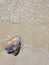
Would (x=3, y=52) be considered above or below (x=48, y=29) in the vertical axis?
below

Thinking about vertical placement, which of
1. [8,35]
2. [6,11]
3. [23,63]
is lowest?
[23,63]

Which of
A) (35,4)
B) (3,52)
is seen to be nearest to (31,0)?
(35,4)

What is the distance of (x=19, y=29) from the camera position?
1.66 metres

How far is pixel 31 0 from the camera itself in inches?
67.4

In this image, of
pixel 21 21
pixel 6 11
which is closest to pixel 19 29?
pixel 21 21

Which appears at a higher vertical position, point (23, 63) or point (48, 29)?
point (48, 29)

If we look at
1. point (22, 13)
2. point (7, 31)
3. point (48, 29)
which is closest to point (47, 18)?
point (48, 29)

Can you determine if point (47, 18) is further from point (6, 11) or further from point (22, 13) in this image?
point (6, 11)

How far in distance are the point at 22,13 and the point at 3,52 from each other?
312 mm

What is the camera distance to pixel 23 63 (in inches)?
63.4

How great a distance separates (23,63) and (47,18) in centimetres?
36

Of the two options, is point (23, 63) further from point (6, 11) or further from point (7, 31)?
point (6, 11)

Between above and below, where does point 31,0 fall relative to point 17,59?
above

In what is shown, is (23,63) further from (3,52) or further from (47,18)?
(47,18)
